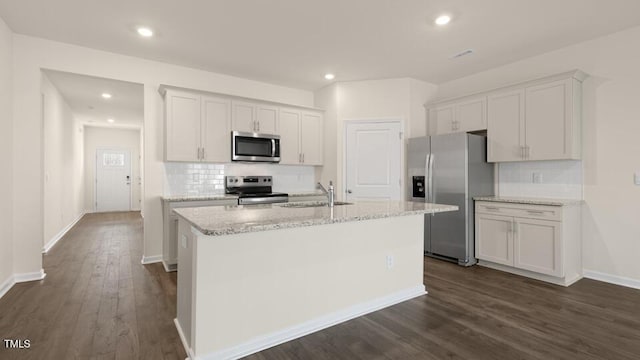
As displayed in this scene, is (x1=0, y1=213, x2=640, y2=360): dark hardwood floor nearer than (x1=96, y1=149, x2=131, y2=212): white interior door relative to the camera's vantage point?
Yes

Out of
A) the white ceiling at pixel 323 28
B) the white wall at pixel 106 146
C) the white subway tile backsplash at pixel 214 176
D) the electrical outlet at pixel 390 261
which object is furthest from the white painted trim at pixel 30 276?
the white wall at pixel 106 146

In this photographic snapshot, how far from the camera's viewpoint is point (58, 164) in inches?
221

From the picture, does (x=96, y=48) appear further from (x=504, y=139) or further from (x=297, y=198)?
(x=504, y=139)

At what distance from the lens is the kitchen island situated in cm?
193

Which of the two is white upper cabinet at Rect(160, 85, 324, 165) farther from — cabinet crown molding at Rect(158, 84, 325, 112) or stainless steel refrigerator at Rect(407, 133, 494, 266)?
stainless steel refrigerator at Rect(407, 133, 494, 266)

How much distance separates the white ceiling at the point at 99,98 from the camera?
4148 mm

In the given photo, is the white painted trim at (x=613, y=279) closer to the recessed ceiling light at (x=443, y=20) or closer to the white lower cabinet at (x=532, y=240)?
the white lower cabinet at (x=532, y=240)

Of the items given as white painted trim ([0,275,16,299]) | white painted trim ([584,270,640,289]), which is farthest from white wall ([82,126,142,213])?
white painted trim ([584,270,640,289])

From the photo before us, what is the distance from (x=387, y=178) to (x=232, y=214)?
3.18m

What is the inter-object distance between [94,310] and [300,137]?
3.40 m

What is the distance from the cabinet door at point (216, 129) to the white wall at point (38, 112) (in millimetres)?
373

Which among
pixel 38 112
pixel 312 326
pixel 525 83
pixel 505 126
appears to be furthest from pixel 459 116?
pixel 38 112

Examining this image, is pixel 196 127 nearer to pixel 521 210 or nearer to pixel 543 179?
pixel 521 210

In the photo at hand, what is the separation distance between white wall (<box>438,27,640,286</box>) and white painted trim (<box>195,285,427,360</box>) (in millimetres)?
2201
